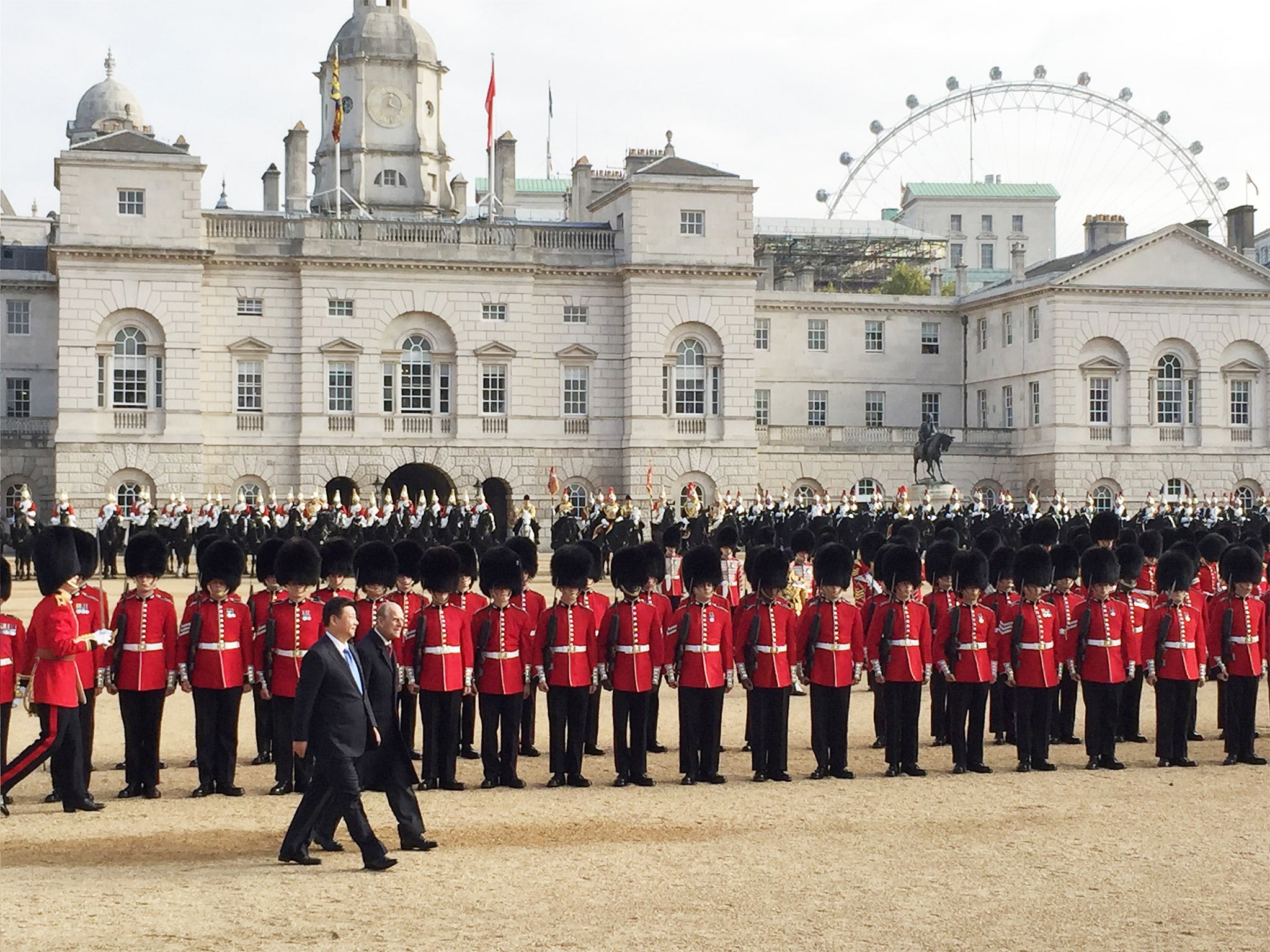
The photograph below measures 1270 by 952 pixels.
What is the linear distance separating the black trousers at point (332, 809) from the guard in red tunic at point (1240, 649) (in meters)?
7.57

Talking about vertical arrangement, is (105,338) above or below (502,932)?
above

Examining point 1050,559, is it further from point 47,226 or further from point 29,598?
point 47,226

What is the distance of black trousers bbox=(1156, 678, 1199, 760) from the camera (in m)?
14.0

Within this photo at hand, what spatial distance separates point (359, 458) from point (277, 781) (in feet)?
116

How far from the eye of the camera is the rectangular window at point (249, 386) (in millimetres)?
47406

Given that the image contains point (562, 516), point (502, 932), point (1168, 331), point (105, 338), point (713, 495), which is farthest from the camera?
point (1168, 331)

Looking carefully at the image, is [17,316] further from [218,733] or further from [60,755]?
[60,755]

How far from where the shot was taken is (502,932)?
8617mm

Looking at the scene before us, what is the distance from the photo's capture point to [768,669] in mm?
13453

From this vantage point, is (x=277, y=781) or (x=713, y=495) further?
(x=713, y=495)

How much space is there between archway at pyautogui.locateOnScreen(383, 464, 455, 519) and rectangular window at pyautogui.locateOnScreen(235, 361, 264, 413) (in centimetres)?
427

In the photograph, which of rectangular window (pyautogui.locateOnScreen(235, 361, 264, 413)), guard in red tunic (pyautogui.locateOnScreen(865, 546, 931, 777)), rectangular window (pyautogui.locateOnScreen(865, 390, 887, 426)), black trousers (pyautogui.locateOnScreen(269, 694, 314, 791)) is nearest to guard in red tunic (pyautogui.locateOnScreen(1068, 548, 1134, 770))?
guard in red tunic (pyautogui.locateOnScreen(865, 546, 931, 777))

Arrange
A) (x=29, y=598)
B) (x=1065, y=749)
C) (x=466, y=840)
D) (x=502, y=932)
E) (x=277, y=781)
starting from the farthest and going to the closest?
(x=29, y=598) < (x=1065, y=749) < (x=277, y=781) < (x=466, y=840) < (x=502, y=932)

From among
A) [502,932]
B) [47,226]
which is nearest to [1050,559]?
[502,932]
